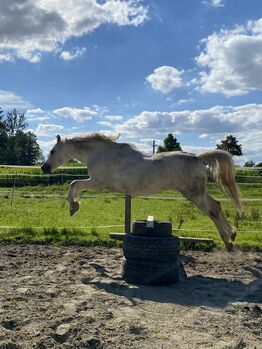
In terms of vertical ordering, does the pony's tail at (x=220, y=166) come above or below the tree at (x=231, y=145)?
below

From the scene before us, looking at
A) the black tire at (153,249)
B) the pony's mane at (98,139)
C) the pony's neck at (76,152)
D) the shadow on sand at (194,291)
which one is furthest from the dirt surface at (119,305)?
the pony's mane at (98,139)

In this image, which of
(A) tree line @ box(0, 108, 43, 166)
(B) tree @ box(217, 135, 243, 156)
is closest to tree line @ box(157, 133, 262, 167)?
(B) tree @ box(217, 135, 243, 156)

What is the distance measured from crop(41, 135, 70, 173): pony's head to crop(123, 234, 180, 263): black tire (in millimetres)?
2522

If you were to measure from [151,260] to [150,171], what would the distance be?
1555 mm

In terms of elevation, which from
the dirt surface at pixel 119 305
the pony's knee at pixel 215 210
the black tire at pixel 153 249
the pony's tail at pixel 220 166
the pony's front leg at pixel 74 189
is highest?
the pony's tail at pixel 220 166

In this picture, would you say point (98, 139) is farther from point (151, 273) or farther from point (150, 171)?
point (151, 273)

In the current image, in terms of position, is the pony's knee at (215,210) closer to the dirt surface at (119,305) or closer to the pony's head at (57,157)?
the dirt surface at (119,305)

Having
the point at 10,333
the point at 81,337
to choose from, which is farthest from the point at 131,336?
the point at 10,333

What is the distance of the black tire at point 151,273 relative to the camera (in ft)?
19.8

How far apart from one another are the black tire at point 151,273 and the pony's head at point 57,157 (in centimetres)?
272

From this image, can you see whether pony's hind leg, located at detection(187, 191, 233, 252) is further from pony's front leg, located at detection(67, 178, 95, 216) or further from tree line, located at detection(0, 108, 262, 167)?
tree line, located at detection(0, 108, 262, 167)

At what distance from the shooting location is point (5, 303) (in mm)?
4797

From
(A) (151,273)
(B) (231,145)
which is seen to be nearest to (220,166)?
(A) (151,273)

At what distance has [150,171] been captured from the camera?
6.99m
